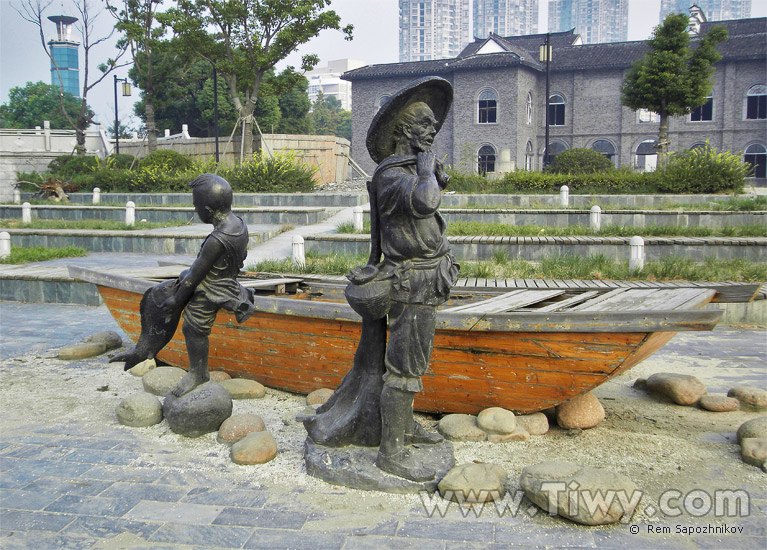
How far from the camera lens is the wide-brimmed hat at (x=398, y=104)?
150 inches

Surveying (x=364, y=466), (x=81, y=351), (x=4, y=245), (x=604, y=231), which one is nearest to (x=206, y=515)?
(x=364, y=466)

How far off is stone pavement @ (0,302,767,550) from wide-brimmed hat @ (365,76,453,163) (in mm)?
2032

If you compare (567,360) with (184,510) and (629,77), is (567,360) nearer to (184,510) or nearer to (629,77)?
(184,510)

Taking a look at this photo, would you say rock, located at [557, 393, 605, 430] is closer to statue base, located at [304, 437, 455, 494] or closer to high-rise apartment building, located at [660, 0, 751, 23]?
statue base, located at [304, 437, 455, 494]

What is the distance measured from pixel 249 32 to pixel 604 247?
19.5 meters

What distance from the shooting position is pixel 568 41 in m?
37.5

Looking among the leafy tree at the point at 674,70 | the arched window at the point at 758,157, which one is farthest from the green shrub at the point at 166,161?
the arched window at the point at 758,157

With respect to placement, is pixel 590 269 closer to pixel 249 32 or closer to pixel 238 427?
pixel 238 427

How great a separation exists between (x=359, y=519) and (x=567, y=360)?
1744 millimetres

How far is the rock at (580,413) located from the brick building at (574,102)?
28873mm

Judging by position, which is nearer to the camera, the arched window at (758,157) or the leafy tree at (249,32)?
the leafy tree at (249,32)

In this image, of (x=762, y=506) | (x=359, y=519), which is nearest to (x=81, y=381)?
(x=359, y=519)

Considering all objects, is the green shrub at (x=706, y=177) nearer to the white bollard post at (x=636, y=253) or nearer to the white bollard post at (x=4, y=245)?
the white bollard post at (x=636, y=253)

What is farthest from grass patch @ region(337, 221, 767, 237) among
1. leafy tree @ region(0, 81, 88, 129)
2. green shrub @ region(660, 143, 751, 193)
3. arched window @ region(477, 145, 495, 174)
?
leafy tree @ region(0, 81, 88, 129)
